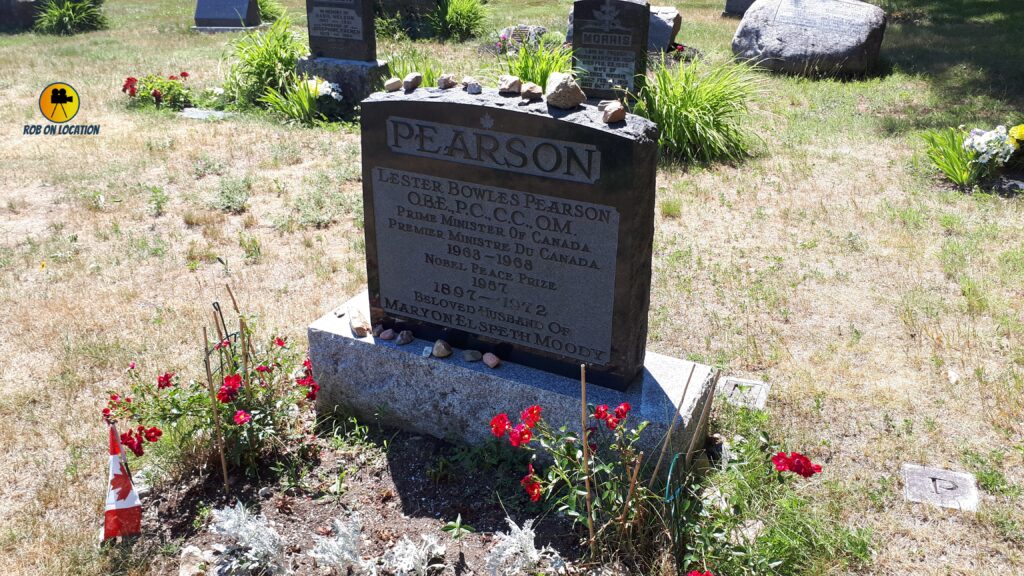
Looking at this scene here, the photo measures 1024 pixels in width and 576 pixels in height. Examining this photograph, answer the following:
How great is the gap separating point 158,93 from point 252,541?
28.5 feet

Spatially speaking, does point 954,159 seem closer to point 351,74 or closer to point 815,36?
point 815,36

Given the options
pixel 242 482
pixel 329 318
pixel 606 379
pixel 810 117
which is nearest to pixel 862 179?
pixel 810 117

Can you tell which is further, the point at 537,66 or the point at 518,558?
the point at 537,66

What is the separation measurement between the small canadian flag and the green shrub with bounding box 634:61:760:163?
6.11 meters

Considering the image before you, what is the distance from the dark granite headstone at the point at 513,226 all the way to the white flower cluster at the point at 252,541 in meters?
1.29

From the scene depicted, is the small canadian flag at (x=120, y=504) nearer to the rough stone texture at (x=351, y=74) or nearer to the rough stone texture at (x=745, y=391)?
A: the rough stone texture at (x=745, y=391)

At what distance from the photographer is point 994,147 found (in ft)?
23.7

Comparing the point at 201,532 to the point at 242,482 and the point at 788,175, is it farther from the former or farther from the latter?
the point at 788,175

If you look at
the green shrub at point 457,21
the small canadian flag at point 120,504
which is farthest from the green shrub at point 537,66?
the green shrub at point 457,21

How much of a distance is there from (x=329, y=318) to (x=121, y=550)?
4.74 ft

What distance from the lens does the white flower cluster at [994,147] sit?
7211mm

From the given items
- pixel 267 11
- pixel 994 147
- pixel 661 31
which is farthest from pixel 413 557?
pixel 267 11
